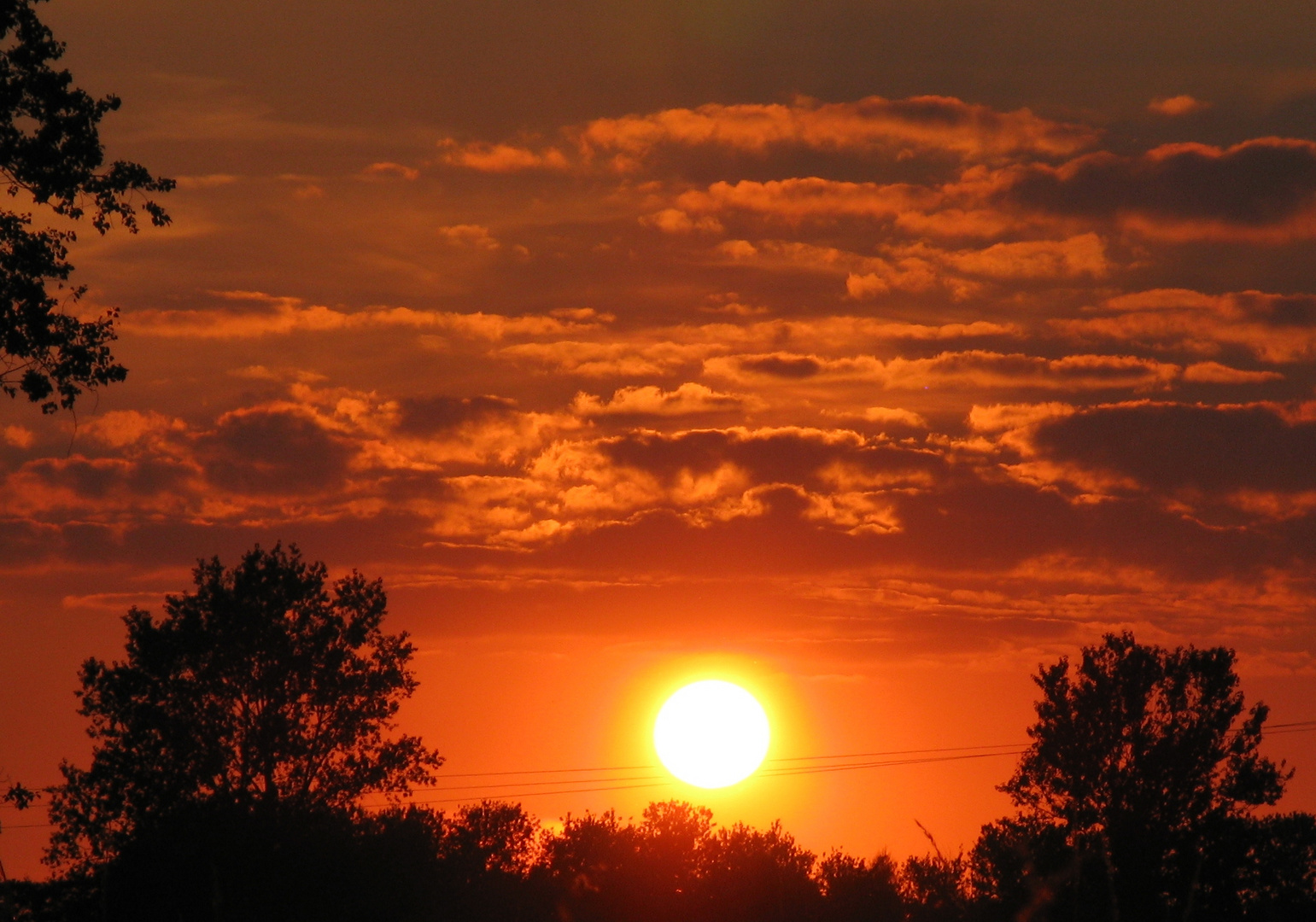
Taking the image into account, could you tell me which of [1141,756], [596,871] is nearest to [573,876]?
[596,871]

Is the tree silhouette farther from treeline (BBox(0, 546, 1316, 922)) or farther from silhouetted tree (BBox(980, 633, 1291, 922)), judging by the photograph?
silhouetted tree (BBox(980, 633, 1291, 922))

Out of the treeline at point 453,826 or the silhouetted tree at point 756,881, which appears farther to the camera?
the silhouetted tree at point 756,881

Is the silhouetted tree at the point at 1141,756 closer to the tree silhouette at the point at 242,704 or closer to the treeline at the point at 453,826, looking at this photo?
the treeline at the point at 453,826

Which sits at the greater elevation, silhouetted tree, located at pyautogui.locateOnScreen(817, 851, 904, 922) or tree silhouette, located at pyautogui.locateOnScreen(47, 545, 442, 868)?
tree silhouette, located at pyautogui.locateOnScreen(47, 545, 442, 868)

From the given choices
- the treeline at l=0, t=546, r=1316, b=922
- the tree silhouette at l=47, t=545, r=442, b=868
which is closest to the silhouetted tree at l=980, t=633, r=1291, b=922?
the treeline at l=0, t=546, r=1316, b=922

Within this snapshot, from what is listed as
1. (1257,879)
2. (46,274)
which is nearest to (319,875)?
(46,274)

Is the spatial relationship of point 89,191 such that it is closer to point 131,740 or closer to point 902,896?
point 131,740

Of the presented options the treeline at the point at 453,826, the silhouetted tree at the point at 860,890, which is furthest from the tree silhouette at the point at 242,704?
the silhouetted tree at the point at 860,890

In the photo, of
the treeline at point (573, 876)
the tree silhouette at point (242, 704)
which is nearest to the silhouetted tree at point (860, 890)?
the treeline at point (573, 876)

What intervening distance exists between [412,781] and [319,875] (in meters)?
7.13

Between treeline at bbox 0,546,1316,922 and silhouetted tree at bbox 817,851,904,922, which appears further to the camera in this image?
silhouetted tree at bbox 817,851,904,922

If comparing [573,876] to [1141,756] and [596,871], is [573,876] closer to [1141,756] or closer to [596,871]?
[596,871]

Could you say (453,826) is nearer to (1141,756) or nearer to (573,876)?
(573,876)

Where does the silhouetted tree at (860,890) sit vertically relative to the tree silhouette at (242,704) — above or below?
below
